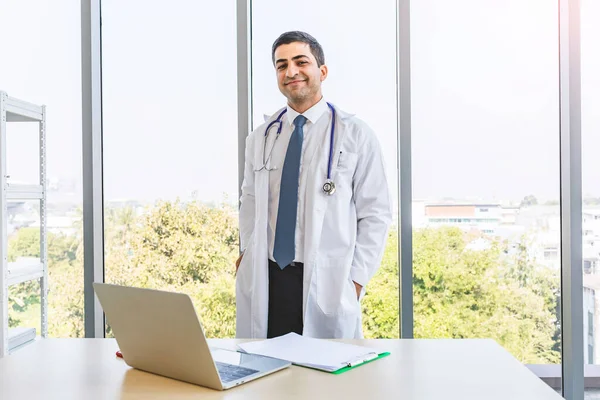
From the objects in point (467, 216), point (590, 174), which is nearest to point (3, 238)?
point (467, 216)

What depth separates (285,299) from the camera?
7.64 feet

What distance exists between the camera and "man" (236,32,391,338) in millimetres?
2285

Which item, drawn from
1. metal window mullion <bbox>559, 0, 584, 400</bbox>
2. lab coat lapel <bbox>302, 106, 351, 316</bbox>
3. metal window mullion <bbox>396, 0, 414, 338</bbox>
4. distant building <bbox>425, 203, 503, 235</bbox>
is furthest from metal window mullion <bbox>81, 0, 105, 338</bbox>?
metal window mullion <bbox>559, 0, 584, 400</bbox>

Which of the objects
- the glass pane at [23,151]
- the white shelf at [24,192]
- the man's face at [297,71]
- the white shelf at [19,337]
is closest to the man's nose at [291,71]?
the man's face at [297,71]

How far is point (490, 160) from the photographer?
2840 mm

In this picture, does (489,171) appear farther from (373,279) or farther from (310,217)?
(310,217)

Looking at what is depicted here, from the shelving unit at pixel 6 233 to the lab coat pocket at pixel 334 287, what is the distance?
1288mm

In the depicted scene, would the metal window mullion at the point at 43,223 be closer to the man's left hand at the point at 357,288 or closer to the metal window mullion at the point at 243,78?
the metal window mullion at the point at 243,78

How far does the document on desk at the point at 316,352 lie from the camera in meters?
1.39

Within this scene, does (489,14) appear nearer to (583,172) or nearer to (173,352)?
(583,172)

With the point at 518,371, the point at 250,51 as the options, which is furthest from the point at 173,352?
the point at 250,51

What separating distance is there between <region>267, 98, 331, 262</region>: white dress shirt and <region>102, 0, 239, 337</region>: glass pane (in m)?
0.56

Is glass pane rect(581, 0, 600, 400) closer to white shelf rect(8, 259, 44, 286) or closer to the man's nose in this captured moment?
the man's nose

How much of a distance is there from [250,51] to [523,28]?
1.34 m
